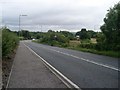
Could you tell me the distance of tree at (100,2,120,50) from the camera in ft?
113

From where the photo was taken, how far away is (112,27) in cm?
3544

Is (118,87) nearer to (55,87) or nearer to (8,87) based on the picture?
(55,87)

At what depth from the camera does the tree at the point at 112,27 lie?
113 ft

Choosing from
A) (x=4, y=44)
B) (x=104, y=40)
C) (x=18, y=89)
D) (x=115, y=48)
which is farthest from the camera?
(x=104, y=40)

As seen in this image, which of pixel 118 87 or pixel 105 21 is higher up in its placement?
pixel 105 21

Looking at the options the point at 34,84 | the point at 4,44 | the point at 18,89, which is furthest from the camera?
the point at 4,44

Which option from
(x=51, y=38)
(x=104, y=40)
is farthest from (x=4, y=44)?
(x=51, y=38)

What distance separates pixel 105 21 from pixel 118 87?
1046 inches

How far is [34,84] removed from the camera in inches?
462

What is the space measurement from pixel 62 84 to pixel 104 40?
27759 millimetres

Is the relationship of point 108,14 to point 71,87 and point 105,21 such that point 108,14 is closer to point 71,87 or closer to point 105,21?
point 105,21

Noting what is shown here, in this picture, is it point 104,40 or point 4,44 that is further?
point 104,40

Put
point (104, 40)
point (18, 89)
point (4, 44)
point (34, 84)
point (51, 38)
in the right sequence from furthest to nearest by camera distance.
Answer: point (51, 38)
point (104, 40)
point (4, 44)
point (34, 84)
point (18, 89)

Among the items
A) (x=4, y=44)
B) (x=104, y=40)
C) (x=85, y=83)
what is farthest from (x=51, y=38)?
(x=85, y=83)
